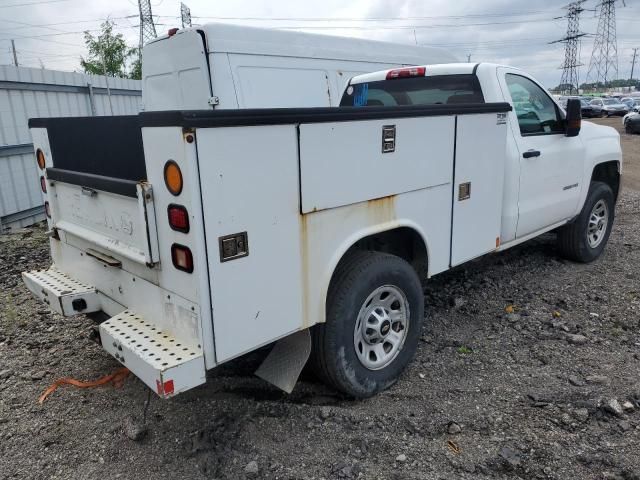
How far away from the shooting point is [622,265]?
5.87m

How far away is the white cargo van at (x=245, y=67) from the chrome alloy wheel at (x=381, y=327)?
11.1 feet

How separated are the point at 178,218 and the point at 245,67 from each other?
407 centimetres

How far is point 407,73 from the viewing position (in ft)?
15.6

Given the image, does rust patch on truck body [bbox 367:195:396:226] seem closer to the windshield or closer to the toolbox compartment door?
the toolbox compartment door

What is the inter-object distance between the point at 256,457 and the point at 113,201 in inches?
62.3

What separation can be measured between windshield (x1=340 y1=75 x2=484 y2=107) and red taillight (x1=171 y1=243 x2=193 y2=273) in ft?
8.72

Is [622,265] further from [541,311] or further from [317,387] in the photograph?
[317,387]

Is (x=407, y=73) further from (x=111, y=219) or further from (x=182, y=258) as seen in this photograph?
(x=182, y=258)

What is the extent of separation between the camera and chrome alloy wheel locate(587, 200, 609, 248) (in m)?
5.91

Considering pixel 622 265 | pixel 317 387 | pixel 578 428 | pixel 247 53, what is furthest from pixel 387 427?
pixel 247 53

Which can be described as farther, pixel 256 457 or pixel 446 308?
pixel 446 308

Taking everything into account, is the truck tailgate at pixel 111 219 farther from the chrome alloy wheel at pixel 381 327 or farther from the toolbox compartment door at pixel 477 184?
the toolbox compartment door at pixel 477 184

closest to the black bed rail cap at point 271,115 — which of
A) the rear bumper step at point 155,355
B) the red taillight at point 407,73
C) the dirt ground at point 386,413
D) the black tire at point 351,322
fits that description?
the black tire at point 351,322

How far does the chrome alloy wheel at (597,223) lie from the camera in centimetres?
591
